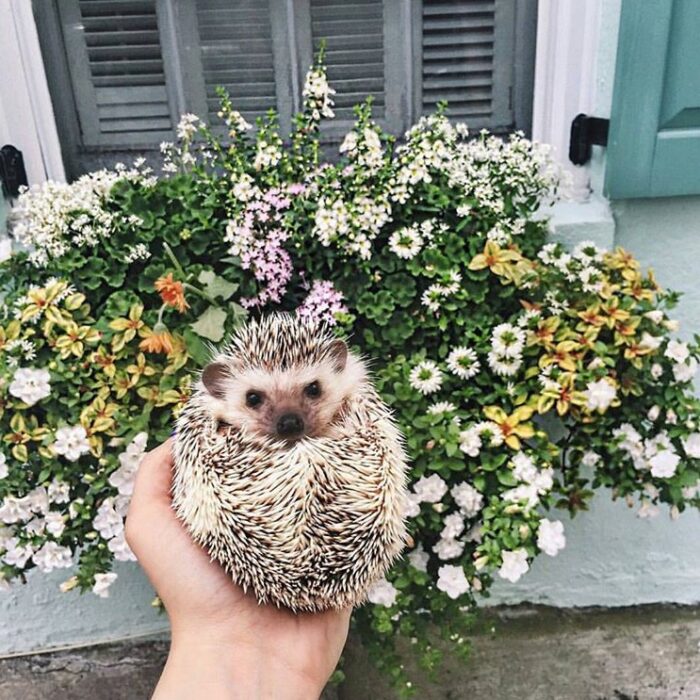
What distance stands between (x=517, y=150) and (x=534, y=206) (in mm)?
173

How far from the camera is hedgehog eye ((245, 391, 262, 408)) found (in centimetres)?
89

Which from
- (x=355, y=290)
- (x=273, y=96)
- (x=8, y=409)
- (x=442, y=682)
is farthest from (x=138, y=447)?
(x=442, y=682)

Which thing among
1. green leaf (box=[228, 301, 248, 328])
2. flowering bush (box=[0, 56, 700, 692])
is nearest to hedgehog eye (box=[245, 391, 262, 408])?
green leaf (box=[228, 301, 248, 328])

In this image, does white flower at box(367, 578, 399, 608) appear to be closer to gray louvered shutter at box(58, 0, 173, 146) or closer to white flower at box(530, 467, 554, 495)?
white flower at box(530, 467, 554, 495)

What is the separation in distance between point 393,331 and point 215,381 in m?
1.02

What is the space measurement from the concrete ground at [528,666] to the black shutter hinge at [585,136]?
1.60 m

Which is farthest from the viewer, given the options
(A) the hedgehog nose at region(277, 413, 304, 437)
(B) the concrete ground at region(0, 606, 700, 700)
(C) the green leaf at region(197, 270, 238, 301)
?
(B) the concrete ground at region(0, 606, 700, 700)

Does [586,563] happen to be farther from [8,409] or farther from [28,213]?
[28,213]

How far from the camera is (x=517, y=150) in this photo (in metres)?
2.02

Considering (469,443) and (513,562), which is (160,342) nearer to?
(469,443)

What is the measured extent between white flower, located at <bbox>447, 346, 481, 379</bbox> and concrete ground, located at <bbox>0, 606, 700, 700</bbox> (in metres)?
1.11

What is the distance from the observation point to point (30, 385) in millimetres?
1774

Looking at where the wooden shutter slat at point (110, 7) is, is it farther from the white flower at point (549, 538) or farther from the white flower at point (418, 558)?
the white flower at point (549, 538)

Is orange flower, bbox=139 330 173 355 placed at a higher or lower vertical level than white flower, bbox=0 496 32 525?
higher
